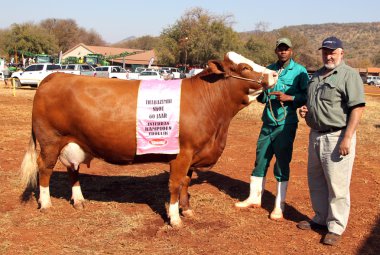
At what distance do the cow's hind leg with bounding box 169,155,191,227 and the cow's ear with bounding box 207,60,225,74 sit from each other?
111cm

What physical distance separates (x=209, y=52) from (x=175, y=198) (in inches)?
2132

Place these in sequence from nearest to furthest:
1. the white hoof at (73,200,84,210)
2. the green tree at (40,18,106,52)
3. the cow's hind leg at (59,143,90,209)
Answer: the cow's hind leg at (59,143,90,209)
the white hoof at (73,200,84,210)
the green tree at (40,18,106,52)

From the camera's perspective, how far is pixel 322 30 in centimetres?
16825

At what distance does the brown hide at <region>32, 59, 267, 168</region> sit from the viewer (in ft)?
15.6

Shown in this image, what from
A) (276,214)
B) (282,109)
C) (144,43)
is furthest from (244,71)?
(144,43)

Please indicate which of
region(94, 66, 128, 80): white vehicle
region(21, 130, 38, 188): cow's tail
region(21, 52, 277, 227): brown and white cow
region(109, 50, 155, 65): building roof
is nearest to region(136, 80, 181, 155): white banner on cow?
region(21, 52, 277, 227): brown and white cow

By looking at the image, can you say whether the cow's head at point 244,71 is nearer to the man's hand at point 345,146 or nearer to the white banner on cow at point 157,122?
the white banner on cow at point 157,122

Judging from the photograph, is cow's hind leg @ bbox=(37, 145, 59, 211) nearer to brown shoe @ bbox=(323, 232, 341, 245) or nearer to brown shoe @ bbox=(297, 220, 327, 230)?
brown shoe @ bbox=(297, 220, 327, 230)

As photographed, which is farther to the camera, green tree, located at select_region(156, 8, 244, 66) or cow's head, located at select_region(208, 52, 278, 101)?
green tree, located at select_region(156, 8, 244, 66)

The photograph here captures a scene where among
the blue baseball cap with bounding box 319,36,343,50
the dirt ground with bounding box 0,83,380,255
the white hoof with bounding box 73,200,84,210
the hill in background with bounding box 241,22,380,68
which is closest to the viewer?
the blue baseball cap with bounding box 319,36,343,50

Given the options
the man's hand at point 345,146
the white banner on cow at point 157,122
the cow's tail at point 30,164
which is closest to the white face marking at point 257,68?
the white banner on cow at point 157,122

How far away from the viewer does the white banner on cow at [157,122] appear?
4695 mm

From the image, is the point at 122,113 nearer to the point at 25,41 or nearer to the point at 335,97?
the point at 335,97

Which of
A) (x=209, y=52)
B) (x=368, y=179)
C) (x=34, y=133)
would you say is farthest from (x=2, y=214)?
(x=209, y=52)
